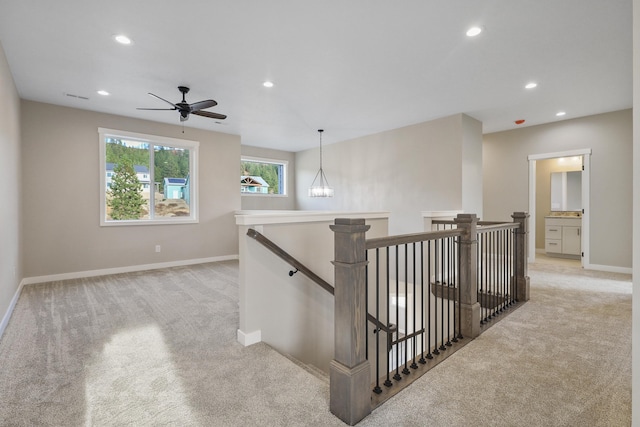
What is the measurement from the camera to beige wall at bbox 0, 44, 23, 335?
291cm

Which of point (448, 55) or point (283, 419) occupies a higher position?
point (448, 55)

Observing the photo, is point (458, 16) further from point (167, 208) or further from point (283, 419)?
point (167, 208)

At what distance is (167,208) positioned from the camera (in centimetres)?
577

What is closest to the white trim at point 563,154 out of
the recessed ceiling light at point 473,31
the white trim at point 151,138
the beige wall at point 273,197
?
the recessed ceiling light at point 473,31

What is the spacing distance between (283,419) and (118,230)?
192 inches

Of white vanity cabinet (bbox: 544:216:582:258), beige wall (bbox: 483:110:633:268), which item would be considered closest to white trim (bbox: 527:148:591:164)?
beige wall (bbox: 483:110:633:268)

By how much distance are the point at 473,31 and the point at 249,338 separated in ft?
10.8

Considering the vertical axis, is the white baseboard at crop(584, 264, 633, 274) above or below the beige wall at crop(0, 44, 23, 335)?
below

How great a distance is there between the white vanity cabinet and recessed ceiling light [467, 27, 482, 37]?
5.57m

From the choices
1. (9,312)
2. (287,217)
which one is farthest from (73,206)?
(287,217)

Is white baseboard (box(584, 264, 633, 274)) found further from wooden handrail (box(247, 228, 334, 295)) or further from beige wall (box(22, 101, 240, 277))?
beige wall (box(22, 101, 240, 277))

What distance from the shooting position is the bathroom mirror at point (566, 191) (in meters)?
6.80

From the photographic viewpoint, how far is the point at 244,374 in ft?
6.61

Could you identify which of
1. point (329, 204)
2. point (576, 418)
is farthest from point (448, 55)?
point (329, 204)
